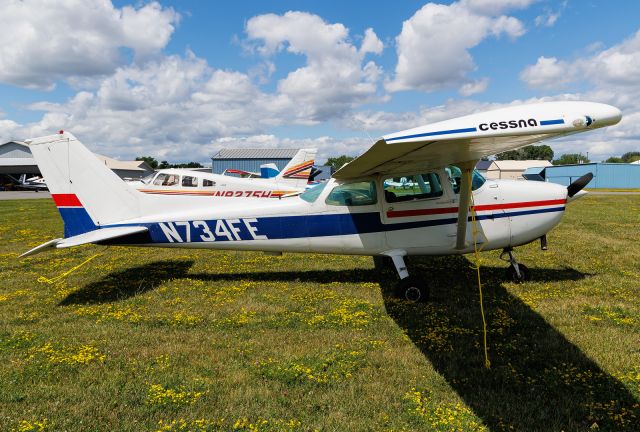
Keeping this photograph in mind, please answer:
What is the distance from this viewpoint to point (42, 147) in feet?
22.2

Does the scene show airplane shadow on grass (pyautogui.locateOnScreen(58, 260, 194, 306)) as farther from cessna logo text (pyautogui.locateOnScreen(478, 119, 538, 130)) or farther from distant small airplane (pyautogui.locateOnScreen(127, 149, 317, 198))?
cessna logo text (pyautogui.locateOnScreen(478, 119, 538, 130))

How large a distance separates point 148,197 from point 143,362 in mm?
3667

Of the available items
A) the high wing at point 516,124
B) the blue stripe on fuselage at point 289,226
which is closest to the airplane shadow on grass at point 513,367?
the blue stripe on fuselage at point 289,226

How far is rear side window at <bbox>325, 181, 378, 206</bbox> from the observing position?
6.72 metres

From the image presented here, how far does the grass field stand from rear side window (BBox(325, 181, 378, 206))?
1460 mm

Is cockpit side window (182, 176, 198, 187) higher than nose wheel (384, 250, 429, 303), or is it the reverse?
cockpit side window (182, 176, 198, 187)

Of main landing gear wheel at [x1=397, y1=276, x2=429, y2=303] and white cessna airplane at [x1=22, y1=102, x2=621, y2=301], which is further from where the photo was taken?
white cessna airplane at [x1=22, y1=102, x2=621, y2=301]

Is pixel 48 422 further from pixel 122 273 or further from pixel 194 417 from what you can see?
pixel 122 273

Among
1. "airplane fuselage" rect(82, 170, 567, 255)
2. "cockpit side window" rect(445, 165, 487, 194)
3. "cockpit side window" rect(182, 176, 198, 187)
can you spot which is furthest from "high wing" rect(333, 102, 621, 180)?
"cockpit side window" rect(182, 176, 198, 187)

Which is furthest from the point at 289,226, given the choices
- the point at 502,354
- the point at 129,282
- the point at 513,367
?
the point at 513,367

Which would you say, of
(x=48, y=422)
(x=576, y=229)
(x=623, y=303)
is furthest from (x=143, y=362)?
(x=576, y=229)

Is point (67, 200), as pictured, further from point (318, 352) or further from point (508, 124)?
point (508, 124)

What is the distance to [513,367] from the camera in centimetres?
404

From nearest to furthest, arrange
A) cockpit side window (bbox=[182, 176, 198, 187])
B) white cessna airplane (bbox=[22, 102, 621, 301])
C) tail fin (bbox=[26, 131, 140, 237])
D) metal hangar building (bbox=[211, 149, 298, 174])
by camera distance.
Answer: white cessna airplane (bbox=[22, 102, 621, 301]), tail fin (bbox=[26, 131, 140, 237]), cockpit side window (bbox=[182, 176, 198, 187]), metal hangar building (bbox=[211, 149, 298, 174])
